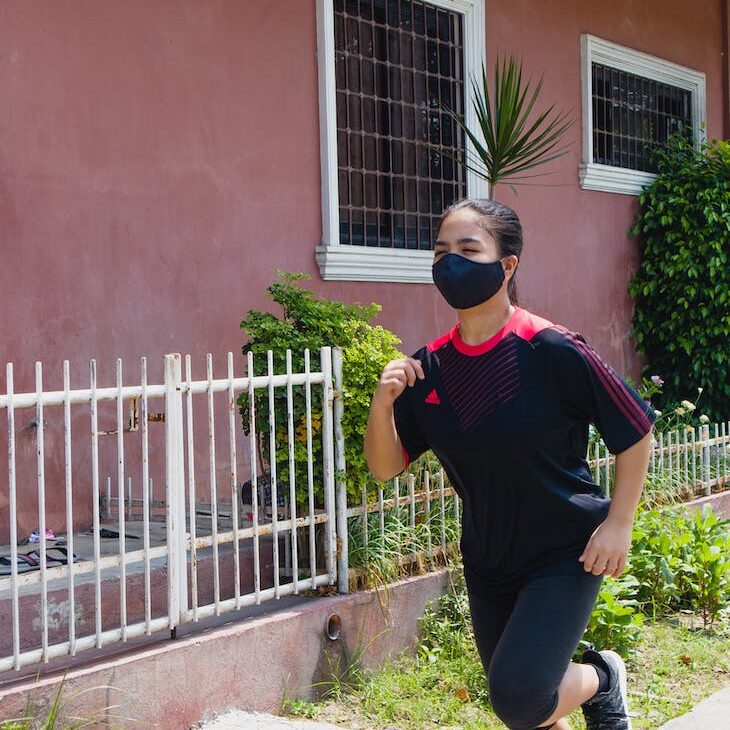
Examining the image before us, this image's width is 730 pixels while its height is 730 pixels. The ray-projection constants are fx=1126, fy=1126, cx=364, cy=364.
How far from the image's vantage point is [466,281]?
3232mm

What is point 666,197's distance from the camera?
10.1 metres

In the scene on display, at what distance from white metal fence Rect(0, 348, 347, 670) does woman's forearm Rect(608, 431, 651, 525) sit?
1753mm

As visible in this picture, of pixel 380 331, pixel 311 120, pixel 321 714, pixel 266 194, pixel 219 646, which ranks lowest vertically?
pixel 321 714

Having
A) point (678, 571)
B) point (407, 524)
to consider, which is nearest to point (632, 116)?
point (678, 571)

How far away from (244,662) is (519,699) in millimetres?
1765

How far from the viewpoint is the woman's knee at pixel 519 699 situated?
300 cm

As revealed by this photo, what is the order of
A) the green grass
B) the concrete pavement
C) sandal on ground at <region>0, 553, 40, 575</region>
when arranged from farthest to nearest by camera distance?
sandal on ground at <region>0, 553, 40, 575</region>
the green grass
the concrete pavement

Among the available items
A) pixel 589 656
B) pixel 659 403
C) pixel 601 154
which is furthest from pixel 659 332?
pixel 589 656

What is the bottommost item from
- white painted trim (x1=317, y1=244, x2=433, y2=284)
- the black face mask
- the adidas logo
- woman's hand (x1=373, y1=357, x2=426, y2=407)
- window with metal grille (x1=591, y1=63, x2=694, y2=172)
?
the adidas logo

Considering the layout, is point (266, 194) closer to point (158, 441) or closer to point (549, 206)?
point (158, 441)

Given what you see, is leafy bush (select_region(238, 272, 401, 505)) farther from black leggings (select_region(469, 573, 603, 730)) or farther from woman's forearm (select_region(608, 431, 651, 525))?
woman's forearm (select_region(608, 431, 651, 525))

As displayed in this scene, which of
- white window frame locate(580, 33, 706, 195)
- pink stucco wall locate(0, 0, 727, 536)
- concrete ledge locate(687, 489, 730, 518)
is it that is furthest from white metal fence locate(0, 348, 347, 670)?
white window frame locate(580, 33, 706, 195)

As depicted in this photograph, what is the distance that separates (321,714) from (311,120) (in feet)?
12.9

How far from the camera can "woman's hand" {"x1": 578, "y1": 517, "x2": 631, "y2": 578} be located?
10.1 ft
